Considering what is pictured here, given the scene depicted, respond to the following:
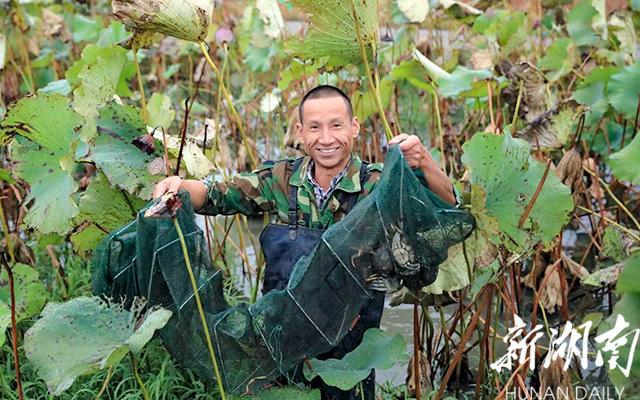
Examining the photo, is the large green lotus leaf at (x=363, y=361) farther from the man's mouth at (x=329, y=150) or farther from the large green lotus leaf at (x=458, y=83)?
Answer: the large green lotus leaf at (x=458, y=83)

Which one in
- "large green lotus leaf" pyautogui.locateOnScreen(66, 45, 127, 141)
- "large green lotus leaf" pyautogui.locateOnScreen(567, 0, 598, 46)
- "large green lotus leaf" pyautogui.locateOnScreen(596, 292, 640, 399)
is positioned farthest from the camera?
"large green lotus leaf" pyautogui.locateOnScreen(567, 0, 598, 46)

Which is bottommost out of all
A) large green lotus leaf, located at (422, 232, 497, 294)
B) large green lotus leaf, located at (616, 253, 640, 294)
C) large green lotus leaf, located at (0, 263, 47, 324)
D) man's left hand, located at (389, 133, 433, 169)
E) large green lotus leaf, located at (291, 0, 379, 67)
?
large green lotus leaf, located at (0, 263, 47, 324)

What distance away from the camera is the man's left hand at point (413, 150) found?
1745 millimetres

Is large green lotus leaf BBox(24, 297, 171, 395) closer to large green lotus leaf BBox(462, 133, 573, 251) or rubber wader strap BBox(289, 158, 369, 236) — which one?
rubber wader strap BBox(289, 158, 369, 236)

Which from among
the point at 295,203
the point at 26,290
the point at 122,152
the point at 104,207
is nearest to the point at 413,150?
the point at 295,203

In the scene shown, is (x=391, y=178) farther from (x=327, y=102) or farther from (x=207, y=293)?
(x=207, y=293)

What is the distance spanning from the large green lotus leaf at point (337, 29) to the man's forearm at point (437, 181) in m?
0.35

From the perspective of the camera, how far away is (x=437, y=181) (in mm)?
1839

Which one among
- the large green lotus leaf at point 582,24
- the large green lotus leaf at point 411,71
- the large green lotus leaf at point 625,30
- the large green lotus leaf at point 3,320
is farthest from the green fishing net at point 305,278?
the large green lotus leaf at point 582,24

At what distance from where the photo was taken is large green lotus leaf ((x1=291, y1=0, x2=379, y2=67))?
1934 mm

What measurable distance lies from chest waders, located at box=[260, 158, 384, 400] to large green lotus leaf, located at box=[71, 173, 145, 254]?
42 cm

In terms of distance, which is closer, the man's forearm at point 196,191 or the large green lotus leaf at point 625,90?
the man's forearm at point 196,191

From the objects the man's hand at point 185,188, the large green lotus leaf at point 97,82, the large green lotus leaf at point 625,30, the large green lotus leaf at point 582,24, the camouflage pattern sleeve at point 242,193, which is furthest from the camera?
the large green lotus leaf at point 582,24

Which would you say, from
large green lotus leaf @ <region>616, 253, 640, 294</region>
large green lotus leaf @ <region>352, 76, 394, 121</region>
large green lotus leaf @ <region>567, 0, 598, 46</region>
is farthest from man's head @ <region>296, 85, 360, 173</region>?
large green lotus leaf @ <region>567, 0, 598, 46</region>
